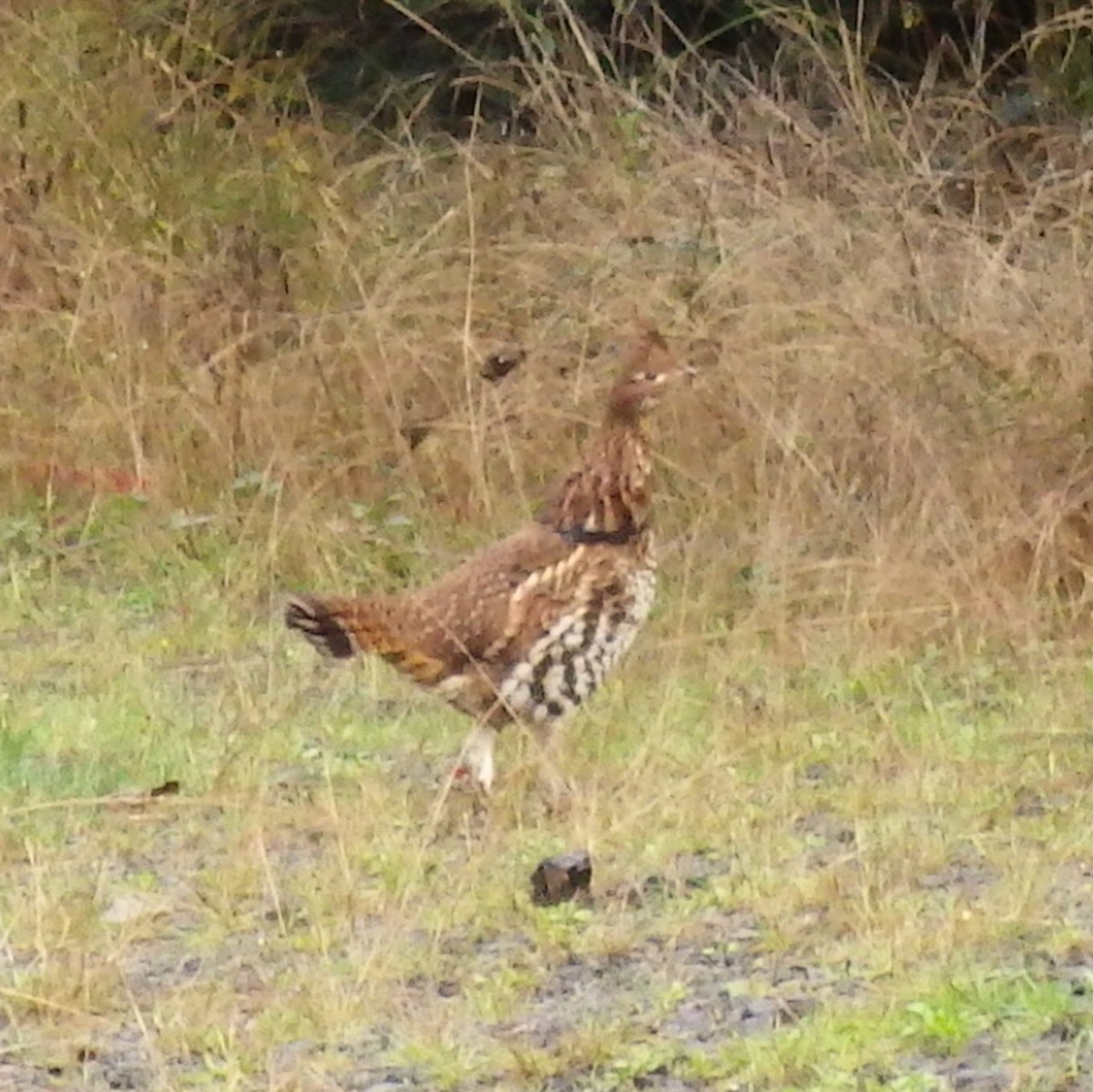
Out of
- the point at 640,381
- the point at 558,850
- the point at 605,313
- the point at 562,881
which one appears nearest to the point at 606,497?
the point at 640,381

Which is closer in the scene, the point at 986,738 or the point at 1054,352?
the point at 986,738

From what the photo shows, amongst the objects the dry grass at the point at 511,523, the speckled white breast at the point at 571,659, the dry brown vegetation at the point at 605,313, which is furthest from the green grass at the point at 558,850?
the dry brown vegetation at the point at 605,313

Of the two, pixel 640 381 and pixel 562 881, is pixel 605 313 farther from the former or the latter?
pixel 562 881

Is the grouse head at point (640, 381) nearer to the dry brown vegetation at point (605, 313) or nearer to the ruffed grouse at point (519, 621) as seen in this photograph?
the ruffed grouse at point (519, 621)

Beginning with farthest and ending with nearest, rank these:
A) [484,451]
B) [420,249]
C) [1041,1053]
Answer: [420,249], [484,451], [1041,1053]

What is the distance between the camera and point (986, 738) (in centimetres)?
623

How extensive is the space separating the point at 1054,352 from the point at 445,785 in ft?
9.09

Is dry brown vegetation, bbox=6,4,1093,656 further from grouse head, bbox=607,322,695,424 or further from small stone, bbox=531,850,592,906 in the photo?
small stone, bbox=531,850,592,906

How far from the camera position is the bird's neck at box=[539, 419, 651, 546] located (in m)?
6.28

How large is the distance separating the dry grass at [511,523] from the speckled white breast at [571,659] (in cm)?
18

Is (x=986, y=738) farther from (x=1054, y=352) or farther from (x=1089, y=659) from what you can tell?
(x=1054, y=352)

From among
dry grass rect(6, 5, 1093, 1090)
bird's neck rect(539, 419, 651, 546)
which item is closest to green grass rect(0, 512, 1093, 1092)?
dry grass rect(6, 5, 1093, 1090)

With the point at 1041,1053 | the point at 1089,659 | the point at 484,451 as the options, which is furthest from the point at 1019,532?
the point at 1041,1053

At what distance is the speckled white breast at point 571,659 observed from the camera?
19.7 feet
